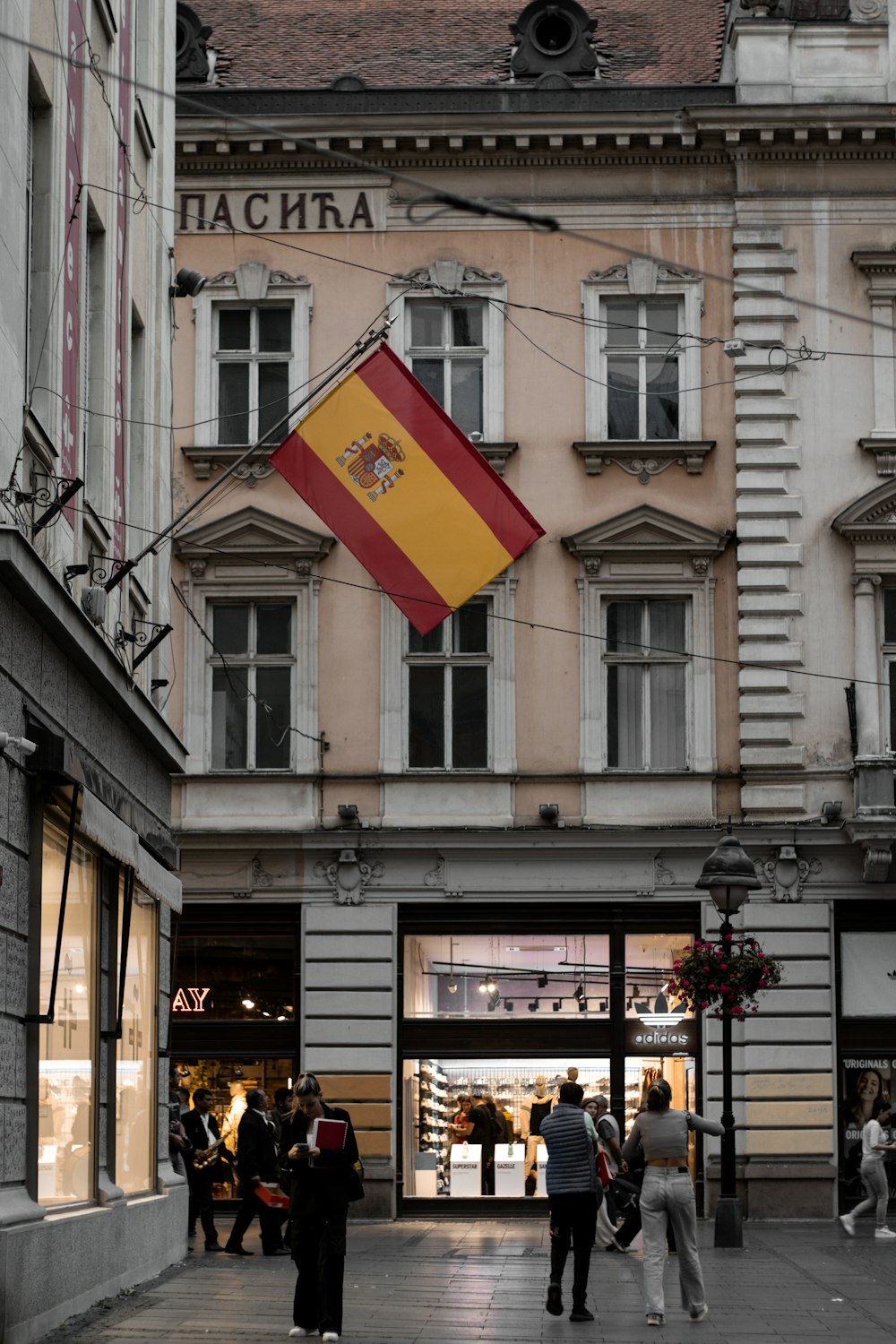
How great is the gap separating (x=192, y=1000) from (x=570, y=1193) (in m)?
13.6

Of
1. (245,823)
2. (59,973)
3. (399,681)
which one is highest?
(399,681)

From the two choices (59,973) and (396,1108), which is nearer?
(59,973)

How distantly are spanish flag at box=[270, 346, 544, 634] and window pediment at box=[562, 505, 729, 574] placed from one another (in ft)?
27.8

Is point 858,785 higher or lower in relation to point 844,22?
lower

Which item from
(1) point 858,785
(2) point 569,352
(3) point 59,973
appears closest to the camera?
(3) point 59,973

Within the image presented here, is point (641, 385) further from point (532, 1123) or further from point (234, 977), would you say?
point (532, 1123)

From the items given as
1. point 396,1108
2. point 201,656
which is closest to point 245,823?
point 201,656

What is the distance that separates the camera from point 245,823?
28922mm

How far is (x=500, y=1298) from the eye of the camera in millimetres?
17578

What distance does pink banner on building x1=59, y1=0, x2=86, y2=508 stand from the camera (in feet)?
51.9

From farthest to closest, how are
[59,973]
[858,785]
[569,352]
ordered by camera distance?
[569,352] < [858,785] < [59,973]

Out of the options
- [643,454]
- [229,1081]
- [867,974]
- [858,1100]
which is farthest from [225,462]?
[858,1100]

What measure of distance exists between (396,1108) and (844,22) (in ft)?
52.6

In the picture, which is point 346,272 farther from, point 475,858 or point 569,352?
point 475,858
